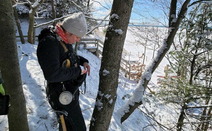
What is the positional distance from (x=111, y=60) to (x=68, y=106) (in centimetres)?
71

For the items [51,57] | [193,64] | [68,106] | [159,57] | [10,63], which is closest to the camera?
[51,57]

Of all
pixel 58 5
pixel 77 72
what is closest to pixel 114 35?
pixel 77 72

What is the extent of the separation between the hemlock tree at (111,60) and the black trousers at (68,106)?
282 millimetres

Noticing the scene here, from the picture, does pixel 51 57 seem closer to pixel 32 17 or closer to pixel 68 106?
pixel 68 106

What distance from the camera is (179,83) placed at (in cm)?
532

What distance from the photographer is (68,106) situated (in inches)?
77.3

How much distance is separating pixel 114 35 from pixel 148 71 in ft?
7.96

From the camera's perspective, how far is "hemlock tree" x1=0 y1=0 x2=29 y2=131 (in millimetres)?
2021

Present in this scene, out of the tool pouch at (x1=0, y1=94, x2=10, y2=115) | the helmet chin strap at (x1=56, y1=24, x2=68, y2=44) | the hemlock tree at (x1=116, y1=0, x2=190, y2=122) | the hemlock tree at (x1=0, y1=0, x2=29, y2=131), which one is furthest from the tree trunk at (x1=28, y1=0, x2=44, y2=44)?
the tool pouch at (x1=0, y1=94, x2=10, y2=115)

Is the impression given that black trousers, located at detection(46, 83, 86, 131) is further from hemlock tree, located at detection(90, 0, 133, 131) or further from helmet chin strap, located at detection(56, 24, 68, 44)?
helmet chin strap, located at detection(56, 24, 68, 44)

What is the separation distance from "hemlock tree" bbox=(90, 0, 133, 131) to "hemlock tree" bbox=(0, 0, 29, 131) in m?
1.02

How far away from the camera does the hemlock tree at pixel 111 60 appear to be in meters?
1.95

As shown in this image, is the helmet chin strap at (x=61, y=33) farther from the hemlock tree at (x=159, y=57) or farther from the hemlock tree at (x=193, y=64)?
the hemlock tree at (x=193, y=64)

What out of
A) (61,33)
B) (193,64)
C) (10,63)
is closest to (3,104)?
(10,63)
